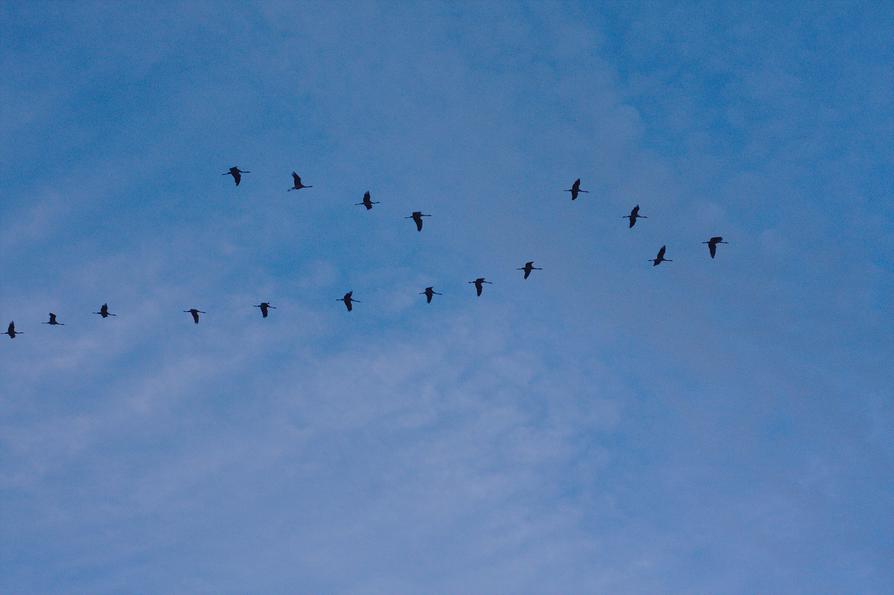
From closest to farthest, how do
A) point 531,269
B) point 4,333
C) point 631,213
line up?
point 631,213 < point 531,269 < point 4,333

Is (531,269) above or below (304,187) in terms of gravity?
below

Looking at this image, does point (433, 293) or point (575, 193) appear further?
point (433, 293)

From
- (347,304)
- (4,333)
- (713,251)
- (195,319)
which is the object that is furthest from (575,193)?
(4,333)

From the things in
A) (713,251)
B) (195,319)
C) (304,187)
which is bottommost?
(713,251)

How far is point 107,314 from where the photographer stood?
329 ft

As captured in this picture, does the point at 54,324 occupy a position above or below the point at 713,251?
above

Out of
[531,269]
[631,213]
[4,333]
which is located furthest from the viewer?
[4,333]

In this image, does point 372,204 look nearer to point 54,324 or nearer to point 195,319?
point 195,319

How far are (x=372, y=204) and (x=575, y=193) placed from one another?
16.8 m

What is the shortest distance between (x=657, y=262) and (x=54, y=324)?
5443cm

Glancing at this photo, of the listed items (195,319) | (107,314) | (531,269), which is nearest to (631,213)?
(531,269)

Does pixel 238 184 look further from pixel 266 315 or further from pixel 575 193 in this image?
pixel 575 193

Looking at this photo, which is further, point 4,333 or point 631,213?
point 4,333

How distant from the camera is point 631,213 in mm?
90312
